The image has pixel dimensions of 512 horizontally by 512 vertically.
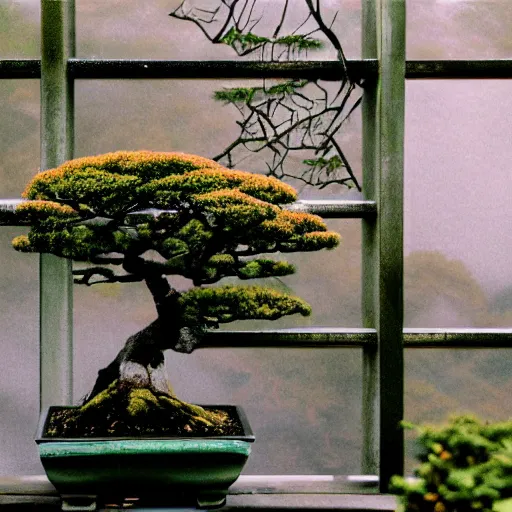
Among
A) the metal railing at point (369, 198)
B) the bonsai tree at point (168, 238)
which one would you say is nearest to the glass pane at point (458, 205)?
the metal railing at point (369, 198)

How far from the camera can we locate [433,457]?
119cm

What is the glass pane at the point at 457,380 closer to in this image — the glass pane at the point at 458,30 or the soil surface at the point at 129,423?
the soil surface at the point at 129,423

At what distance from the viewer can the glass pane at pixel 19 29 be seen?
6.98 feet

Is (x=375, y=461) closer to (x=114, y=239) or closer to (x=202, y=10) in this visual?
(x=114, y=239)

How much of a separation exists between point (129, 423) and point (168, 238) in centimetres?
46

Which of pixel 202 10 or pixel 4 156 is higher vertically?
pixel 202 10

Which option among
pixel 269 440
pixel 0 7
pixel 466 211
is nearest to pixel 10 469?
pixel 269 440

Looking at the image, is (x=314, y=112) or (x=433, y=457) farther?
(x=314, y=112)

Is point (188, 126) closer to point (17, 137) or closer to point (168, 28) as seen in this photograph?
point (168, 28)

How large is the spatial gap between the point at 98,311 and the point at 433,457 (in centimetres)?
123

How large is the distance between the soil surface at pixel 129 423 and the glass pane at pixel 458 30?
4.05 feet

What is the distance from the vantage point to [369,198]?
2.12 metres

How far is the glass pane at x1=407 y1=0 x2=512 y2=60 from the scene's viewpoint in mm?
2141

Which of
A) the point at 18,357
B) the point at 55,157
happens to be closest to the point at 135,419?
the point at 18,357
